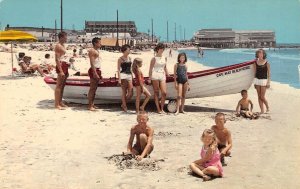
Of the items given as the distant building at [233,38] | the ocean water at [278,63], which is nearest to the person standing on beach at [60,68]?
the ocean water at [278,63]

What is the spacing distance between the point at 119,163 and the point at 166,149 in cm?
116

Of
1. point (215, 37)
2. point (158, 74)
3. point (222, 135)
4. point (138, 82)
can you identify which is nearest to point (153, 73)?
point (158, 74)

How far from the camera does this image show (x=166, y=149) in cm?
709

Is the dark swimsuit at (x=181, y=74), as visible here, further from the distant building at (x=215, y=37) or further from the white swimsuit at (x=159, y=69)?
the distant building at (x=215, y=37)

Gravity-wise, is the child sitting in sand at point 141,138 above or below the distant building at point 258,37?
below

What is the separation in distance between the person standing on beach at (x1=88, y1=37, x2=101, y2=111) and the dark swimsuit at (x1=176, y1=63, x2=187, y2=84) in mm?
1933

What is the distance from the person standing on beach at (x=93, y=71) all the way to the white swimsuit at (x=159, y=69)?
1.40 meters

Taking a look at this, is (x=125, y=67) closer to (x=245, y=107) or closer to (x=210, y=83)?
(x=210, y=83)

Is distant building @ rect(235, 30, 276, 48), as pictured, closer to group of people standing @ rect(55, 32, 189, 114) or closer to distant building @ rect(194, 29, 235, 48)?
distant building @ rect(194, 29, 235, 48)

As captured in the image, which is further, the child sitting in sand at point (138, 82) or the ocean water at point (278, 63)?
the ocean water at point (278, 63)

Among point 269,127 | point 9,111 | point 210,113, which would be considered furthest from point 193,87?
point 9,111

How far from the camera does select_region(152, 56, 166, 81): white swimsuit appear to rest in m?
10.2

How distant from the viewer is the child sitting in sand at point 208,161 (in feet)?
18.0

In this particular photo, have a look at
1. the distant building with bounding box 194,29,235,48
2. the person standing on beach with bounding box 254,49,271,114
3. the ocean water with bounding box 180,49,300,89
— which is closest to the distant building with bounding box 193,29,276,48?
the distant building with bounding box 194,29,235,48
